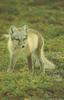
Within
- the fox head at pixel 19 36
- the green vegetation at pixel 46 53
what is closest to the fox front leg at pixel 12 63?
the green vegetation at pixel 46 53

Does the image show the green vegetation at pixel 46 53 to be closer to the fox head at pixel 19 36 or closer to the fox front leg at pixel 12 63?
the fox front leg at pixel 12 63

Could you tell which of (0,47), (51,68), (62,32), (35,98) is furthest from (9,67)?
(62,32)

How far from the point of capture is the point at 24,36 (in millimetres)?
14641

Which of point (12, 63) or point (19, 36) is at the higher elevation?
point (19, 36)

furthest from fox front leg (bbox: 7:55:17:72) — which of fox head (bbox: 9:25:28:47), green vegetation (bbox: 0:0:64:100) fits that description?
fox head (bbox: 9:25:28:47)

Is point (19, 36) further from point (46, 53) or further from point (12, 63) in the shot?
point (46, 53)

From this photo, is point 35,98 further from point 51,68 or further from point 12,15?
point 12,15

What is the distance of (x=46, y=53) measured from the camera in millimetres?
19797

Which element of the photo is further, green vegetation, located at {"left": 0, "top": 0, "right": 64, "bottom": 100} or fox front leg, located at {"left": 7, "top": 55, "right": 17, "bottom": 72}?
fox front leg, located at {"left": 7, "top": 55, "right": 17, "bottom": 72}

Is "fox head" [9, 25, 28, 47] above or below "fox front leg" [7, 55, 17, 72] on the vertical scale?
above

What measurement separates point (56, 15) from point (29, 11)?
2614 mm

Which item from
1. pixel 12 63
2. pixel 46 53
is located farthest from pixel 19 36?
pixel 46 53

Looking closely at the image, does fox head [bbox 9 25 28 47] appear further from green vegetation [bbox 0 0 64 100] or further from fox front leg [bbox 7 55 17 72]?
green vegetation [bbox 0 0 64 100]

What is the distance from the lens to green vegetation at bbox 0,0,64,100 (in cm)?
1323
